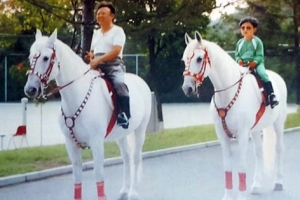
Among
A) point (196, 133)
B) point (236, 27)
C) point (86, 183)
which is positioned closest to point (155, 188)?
point (86, 183)

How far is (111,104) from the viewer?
7.56 meters

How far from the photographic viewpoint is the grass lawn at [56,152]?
11009 millimetres

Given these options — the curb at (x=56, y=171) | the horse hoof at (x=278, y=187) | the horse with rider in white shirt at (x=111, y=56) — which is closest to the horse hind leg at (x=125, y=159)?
the horse with rider in white shirt at (x=111, y=56)

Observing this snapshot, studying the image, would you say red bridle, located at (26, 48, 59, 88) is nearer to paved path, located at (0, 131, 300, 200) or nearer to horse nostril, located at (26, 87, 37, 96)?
horse nostril, located at (26, 87, 37, 96)

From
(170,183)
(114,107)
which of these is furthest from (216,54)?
(170,183)

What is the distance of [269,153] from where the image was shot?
9.03 m

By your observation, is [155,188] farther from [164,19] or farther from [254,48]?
[164,19]

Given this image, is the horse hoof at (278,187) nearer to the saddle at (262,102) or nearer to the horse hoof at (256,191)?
the horse hoof at (256,191)

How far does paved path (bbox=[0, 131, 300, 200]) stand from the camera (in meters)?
8.99

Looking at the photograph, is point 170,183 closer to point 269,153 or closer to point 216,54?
point 269,153

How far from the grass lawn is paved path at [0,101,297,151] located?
289 cm

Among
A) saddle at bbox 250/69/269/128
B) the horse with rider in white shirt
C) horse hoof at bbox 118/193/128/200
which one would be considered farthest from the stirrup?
horse hoof at bbox 118/193/128/200

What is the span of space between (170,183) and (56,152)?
344 centimetres

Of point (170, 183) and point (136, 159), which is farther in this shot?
point (170, 183)
